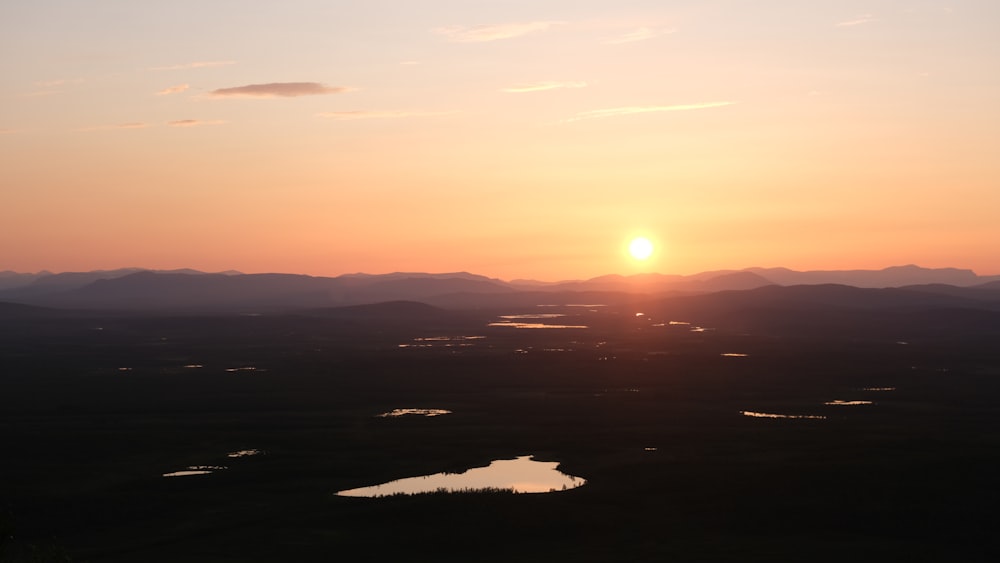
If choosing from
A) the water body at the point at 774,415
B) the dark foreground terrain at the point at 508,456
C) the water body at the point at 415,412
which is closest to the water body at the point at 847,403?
the dark foreground terrain at the point at 508,456

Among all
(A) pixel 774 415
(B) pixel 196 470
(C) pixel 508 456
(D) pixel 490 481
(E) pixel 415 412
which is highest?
(E) pixel 415 412

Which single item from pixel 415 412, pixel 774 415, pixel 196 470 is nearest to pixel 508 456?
pixel 196 470

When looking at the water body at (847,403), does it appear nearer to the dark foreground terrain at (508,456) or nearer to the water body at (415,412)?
the dark foreground terrain at (508,456)

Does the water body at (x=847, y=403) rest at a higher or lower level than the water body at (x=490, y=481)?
higher

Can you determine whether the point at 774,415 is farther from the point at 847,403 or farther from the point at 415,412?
the point at 415,412

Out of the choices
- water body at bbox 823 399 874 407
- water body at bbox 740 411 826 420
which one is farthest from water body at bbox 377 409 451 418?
water body at bbox 823 399 874 407

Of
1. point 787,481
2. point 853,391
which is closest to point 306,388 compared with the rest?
point 853,391
